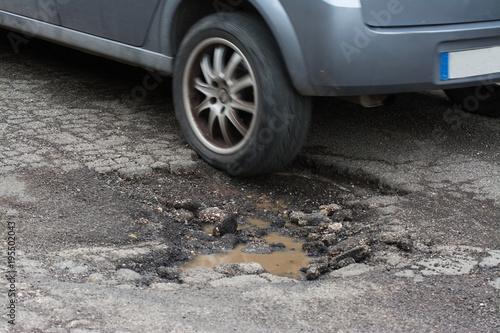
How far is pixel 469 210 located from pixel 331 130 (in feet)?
4.22

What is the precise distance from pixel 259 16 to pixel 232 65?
0.31m

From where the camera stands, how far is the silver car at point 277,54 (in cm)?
310

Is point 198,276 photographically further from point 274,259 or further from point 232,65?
point 232,65

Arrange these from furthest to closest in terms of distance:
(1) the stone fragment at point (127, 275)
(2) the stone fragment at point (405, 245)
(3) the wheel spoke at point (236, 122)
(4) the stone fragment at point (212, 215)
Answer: (3) the wheel spoke at point (236, 122), (4) the stone fragment at point (212, 215), (2) the stone fragment at point (405, 245), (1) the stone fragment at point (127, 275)

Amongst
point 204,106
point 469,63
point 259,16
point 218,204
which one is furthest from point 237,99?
point 469,63

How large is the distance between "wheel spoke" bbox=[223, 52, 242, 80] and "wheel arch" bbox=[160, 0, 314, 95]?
240mm

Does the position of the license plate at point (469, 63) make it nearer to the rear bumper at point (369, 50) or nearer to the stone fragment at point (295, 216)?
the rear bumper at point (369, 50)

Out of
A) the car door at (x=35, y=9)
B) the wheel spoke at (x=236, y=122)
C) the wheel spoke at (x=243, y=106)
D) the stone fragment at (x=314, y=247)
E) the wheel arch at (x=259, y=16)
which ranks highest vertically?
the wheel arch at (x=259, y=16)

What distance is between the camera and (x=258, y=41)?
11.1 ft

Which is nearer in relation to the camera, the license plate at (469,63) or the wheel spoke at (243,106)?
the license plate at (469,63)

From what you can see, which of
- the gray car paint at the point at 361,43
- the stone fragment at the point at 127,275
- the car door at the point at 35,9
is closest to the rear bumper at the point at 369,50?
the gray car paint at the point at 361,43

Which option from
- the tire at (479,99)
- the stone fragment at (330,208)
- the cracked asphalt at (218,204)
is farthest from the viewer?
the tire at (479,99)

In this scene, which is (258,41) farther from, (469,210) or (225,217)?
(469,210)

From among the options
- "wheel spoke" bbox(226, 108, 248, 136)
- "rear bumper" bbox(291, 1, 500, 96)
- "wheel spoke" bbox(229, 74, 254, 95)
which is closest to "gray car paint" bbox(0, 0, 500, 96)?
"rear bumper" bbox(291, 1, 500, 96)
